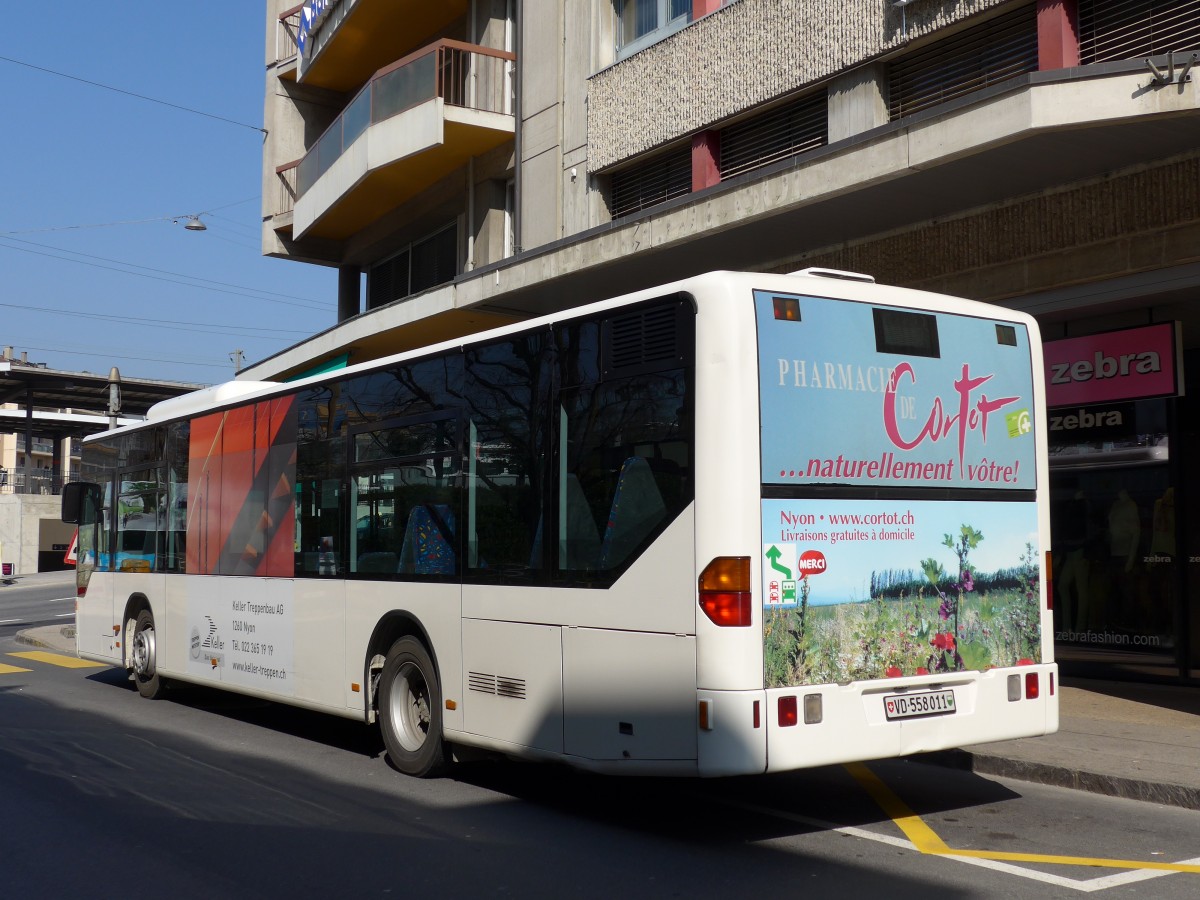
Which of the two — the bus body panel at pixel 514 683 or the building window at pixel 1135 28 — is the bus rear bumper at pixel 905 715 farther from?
the building window at pixel 1135 28

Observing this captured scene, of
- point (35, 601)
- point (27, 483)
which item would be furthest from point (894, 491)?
point (27, 483)

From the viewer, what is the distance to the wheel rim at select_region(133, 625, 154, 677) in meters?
13.2

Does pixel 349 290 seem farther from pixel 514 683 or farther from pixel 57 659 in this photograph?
pixel 514 683

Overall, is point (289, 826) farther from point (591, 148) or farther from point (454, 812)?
point (591, 148)

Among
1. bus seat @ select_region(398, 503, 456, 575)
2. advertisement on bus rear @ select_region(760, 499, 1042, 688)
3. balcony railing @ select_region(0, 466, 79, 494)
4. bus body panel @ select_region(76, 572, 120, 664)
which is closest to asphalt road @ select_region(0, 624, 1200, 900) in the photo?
advertisement on bus rear @ select_region(760, 499, 1042, 688)

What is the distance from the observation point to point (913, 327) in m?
7.19

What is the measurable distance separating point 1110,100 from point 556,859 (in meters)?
6.90

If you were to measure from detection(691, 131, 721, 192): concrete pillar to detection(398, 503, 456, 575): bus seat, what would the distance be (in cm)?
809

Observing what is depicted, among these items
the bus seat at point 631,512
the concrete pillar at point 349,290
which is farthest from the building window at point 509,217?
the bus seat at point 631,512

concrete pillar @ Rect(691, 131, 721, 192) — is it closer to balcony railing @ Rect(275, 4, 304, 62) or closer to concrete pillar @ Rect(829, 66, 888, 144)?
concrete pillar @ Rect(829, 66, 888, 144)

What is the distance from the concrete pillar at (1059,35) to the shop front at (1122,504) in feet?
8.49

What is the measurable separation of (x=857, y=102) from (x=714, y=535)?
8.43m

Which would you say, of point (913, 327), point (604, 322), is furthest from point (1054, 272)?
point (604, 322)

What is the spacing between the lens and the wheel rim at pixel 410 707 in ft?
28.6
